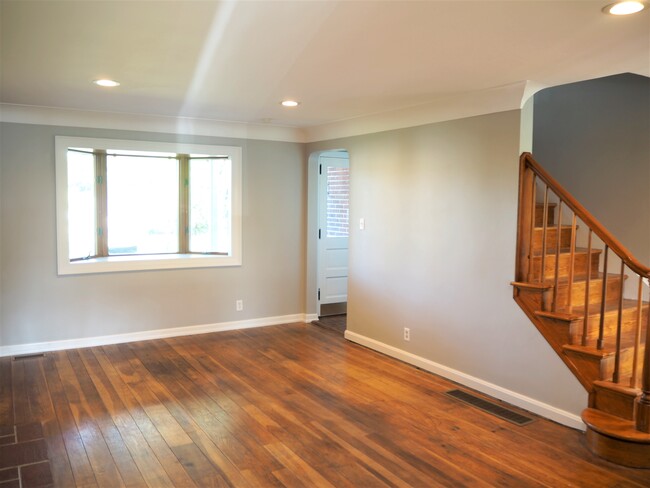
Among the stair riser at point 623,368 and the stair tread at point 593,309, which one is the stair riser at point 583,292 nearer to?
the stair tread at point 593,309

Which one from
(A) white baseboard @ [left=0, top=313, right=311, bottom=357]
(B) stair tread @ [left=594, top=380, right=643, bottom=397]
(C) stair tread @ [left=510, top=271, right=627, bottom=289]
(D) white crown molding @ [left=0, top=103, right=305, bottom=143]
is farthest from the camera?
(A) white baseboard @ [left=0, top=313, right=311, bottom=357]

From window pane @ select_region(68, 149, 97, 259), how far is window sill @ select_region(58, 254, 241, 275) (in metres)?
0.17

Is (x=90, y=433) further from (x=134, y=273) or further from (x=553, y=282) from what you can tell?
(x=553, y=282)

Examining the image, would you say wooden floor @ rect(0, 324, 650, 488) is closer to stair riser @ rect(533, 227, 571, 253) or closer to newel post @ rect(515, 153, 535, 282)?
newel post @ rect(515, 153, 535, 282)

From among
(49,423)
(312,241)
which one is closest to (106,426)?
(49,423)

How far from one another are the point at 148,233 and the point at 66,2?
3.81 metres

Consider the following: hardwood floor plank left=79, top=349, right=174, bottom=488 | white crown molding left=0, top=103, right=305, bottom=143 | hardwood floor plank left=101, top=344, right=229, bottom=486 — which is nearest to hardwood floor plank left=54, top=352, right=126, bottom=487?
hardwood floor plank left=79, top=349, right=174, bottom=488

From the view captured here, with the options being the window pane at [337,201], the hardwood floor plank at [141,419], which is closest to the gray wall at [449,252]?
the window pane at [337,201]

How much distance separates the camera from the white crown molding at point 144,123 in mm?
4660

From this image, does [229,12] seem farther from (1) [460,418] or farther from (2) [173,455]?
(1) [460,418]

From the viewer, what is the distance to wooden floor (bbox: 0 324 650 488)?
9.02 ft

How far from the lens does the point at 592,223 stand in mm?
3180

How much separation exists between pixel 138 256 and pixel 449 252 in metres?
3.38

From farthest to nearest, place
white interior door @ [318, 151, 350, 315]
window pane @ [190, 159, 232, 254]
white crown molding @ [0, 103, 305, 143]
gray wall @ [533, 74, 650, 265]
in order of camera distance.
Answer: white interior door @ [318, 151, 350, 315]
window pane @ [190, 159, 232, 254]
white crown molding @ [0, 103, 305, 143]
gray wall @ [533, 74, 650, 265]
